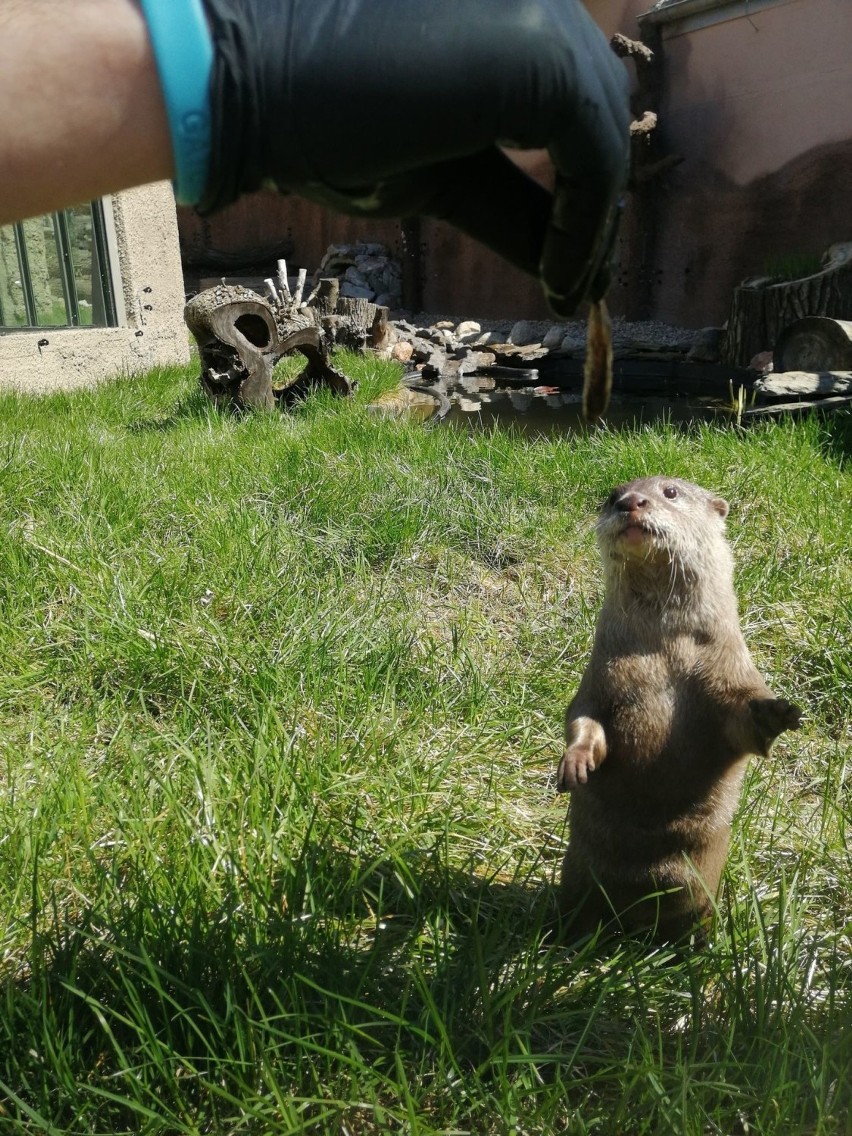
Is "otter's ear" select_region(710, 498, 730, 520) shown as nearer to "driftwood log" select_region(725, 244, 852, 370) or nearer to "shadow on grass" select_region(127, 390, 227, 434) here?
"shadow on grass" select_region(127, 390, 227, 434)

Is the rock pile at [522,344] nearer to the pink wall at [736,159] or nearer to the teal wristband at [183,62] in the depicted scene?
the pink wall at [736,159]

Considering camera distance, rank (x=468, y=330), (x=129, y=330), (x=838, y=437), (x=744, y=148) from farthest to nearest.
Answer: (x=468, y=330)
(x=744, y=148)
(x=129, y=330)
(x=838, y=437)

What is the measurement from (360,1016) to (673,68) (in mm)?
13784

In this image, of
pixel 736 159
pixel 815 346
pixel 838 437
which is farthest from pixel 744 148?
pixel 838 437

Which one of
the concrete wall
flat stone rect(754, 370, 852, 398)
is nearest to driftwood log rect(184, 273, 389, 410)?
the concrete wall

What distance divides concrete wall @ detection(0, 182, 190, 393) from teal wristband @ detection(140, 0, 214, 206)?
22.2 feet

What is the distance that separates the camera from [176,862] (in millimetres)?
1864

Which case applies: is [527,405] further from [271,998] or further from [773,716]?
[271,998]

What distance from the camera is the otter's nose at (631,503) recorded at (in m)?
2.11

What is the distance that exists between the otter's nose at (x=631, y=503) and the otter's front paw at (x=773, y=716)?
1.58 feet

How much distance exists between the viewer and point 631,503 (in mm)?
2121

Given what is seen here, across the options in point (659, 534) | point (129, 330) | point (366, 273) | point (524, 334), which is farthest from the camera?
point (366, 273)

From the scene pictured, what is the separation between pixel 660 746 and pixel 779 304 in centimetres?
903

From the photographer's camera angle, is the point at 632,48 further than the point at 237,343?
Yes
